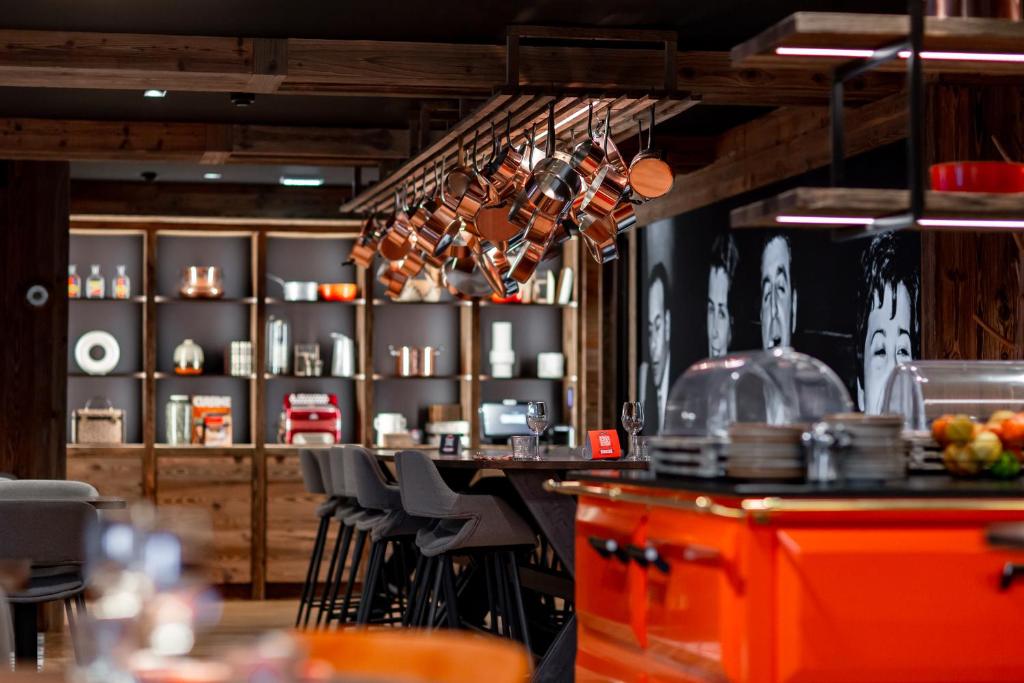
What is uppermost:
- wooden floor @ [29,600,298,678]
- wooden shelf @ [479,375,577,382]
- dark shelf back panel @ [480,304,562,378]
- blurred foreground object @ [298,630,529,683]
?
dark shelf back panel @ [480,304,562,378]

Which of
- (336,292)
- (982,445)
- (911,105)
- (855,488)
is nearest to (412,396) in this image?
(336,292)

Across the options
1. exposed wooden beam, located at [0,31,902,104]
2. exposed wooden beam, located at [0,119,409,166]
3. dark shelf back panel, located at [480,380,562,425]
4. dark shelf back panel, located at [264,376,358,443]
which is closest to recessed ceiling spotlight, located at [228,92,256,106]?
exposed wooden beam, located at [0,119,409,166]

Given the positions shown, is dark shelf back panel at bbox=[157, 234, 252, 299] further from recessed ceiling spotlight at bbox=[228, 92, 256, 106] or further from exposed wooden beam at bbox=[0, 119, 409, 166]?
recessed ceiling spotlight at bbox=[228, 92, 256, 106]

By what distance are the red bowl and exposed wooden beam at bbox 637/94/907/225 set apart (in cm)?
254

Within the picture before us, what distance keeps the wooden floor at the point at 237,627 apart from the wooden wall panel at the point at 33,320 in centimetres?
110

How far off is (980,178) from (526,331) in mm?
6967

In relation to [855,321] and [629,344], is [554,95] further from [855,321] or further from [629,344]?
[629,344]

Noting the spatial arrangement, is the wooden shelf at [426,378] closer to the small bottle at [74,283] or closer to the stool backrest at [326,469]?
the small bottle at [74,283]

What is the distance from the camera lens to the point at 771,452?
3.44 metres

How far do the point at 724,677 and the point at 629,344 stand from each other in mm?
7121

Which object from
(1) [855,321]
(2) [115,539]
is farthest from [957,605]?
(1) [855,321]

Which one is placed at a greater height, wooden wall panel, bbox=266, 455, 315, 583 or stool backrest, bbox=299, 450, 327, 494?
stool backrest, bbox=299, 450, 327, 494

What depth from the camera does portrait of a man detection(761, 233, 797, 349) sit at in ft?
25.6

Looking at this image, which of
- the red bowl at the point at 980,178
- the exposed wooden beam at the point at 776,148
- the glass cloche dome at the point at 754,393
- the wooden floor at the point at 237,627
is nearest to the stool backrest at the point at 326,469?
the wooden floor at the point at 237,627
